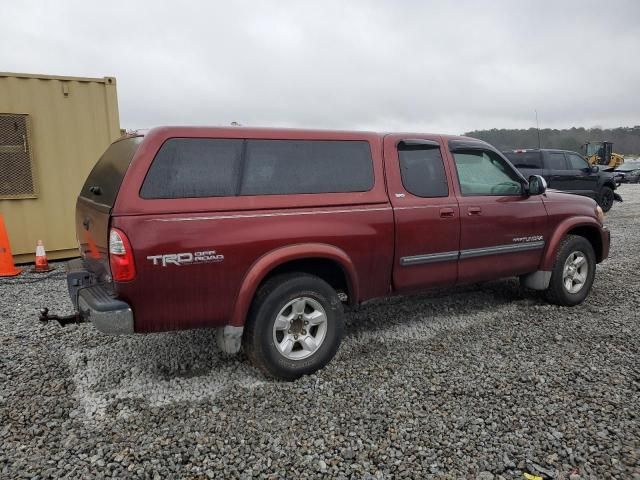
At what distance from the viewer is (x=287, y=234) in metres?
3.44

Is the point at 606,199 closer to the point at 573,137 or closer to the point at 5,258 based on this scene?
the point at 5,258

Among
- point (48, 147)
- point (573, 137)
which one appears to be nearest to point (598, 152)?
point (573, 137)

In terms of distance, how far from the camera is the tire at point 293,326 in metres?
3.41

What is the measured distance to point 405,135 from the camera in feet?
13.9

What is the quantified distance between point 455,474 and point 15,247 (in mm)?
7325

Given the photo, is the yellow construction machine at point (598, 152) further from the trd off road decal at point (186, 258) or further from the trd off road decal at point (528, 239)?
the trd off road decal at point (186, 258)

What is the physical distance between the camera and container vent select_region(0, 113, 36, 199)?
7148mm

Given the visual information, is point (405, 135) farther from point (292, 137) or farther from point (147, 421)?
point (147, 421)

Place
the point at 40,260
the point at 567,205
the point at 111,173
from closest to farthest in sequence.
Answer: the point at 111,173
the point at 567,205
the point at 40,260

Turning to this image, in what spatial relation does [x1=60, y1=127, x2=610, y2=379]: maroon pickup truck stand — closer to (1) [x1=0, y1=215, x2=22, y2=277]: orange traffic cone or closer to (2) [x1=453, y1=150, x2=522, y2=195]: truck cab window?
(2) [x1=453, y1=150, x2=522, y2=195]: truck cab window

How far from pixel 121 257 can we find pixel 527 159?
12.8m

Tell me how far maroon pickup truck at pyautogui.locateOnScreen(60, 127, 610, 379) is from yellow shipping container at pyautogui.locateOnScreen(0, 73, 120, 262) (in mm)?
4301

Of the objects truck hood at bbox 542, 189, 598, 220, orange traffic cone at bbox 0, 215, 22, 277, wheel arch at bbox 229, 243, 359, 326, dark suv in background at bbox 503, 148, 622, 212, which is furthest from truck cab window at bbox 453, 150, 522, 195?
dark suv in background at bbox 503, 148, 622, 212

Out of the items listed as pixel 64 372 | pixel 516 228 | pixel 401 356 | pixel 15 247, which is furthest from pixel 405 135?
pixel 15 247
